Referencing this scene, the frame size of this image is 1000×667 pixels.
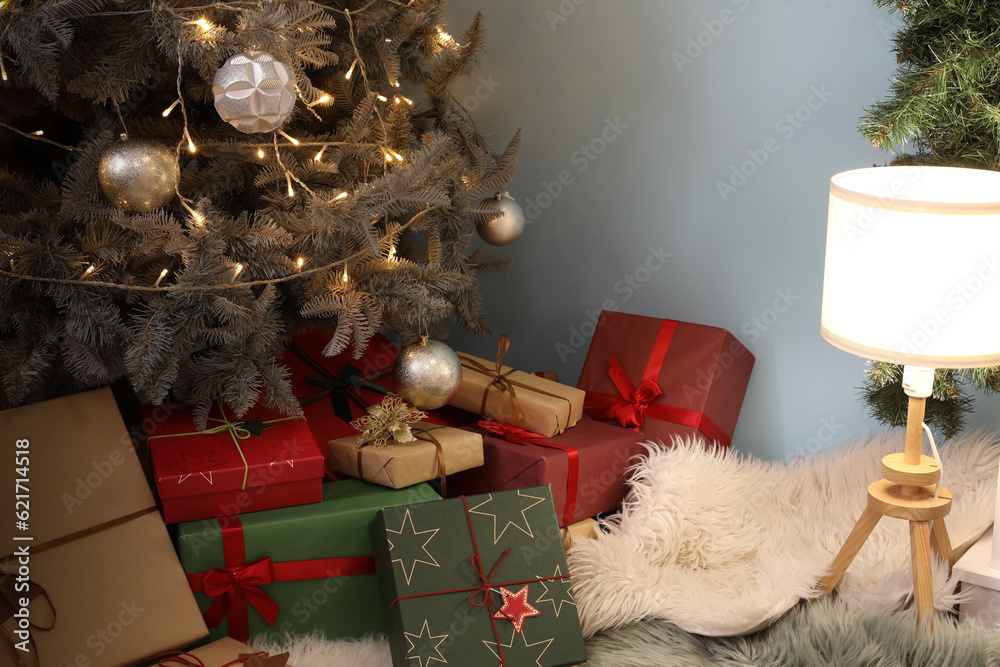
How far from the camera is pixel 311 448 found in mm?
1305

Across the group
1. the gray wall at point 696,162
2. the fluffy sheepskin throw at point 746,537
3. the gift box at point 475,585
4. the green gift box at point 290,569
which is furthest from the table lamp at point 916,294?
the green gift box at point 290,569

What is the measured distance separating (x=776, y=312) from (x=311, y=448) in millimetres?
998

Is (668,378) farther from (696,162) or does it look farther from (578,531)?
(696,162)

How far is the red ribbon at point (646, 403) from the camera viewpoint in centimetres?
162

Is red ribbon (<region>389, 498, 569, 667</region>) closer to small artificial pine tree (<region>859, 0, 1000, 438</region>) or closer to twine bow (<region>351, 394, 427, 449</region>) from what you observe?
twine bow (<region>351, 394, 427, 449</region>)

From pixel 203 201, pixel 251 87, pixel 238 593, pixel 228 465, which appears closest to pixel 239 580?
pixel 238 593

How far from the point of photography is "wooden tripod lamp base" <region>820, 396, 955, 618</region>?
1.21 meters

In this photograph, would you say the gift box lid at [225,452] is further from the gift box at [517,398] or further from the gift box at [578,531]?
the gift box at [578,531]

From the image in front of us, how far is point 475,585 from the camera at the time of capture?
1217 mm

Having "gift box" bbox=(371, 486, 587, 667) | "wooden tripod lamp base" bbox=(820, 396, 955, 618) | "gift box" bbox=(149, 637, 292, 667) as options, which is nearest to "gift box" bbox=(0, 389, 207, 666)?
"gift box" bbox=(149, 637, 292, 667)

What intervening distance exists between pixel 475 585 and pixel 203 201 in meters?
0.69

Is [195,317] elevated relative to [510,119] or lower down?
lower down

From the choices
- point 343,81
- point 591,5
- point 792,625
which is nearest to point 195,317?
point 343,81

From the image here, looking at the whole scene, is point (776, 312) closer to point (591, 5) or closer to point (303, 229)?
point (591, 5)
